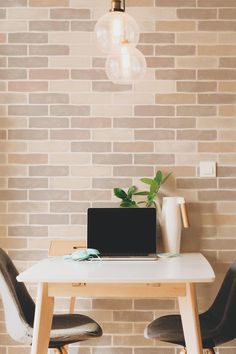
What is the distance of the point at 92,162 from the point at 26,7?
3.21 feet

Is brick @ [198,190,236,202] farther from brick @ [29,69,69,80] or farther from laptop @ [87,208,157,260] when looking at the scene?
brick @ [29,69,69,80]

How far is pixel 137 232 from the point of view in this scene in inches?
101

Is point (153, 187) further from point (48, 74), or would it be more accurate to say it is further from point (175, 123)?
point (48, 74)

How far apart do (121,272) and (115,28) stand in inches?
41.0

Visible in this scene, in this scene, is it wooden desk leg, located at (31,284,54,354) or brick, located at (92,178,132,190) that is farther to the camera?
brick, located at (92,178,132,190)

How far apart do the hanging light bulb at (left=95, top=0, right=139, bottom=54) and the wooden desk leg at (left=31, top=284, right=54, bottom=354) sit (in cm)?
109

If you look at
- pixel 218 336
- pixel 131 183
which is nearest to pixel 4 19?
pixel 131 183

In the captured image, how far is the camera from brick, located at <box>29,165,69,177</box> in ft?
9.29

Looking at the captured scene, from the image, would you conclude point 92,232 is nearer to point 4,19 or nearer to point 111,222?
point 111,222

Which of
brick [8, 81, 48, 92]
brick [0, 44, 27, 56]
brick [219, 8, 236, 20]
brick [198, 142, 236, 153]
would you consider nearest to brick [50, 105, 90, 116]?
brick [8, 81, 48, 92]

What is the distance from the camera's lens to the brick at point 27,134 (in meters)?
2.84

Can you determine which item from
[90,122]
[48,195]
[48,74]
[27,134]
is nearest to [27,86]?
[48,74]

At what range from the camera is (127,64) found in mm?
2320

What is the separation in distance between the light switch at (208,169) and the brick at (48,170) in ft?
2.52
